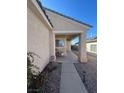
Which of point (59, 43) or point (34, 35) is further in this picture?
point (59, 43)

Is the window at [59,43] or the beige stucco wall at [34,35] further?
the window at [59,43]

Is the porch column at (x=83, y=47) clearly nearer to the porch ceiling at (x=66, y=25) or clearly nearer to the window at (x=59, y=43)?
the porch ceiling at (x=66, y=25)

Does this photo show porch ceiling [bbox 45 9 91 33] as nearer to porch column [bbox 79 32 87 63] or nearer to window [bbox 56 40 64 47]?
porch column [bbox 79 32 87 63]

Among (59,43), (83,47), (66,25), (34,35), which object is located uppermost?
(66,25)

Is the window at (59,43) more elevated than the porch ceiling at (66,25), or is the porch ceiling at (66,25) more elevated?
the porch ceiling at (66,25)

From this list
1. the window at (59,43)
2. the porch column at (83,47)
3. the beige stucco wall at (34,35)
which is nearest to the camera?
the beige stucco wall at (34,35)

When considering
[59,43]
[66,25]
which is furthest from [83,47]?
[59,43]

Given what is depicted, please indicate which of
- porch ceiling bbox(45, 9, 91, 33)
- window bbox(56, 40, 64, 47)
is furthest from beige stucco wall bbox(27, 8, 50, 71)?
window bbox(56, 40, 64, 47)

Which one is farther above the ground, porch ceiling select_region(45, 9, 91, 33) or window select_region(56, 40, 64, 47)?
porch ceiling select_region(45, 9, 91, 33)

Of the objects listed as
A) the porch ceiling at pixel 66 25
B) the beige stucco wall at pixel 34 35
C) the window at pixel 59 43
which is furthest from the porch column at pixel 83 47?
the window at pixel 59 43

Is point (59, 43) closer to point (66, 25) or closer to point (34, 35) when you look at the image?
point (66, 25)

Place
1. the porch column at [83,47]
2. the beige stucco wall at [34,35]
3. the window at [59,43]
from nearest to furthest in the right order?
the beige stucco wall at [34,35]
the porch column at [83,47]
the window at [59,43]
